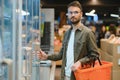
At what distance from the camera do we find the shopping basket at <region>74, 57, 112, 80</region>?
2.44 m

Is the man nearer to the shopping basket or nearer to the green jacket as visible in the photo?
the green jacket

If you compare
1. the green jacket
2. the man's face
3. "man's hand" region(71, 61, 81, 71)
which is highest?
the man's face

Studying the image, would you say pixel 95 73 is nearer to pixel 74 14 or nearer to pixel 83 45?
pixel 83 45

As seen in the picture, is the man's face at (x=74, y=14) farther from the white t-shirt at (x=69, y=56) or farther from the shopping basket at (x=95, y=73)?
the shopping basket at (x=95, y=73)

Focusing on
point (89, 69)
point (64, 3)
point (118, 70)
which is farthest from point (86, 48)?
point (64, 3)

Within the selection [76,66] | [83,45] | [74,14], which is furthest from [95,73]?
[74,14]

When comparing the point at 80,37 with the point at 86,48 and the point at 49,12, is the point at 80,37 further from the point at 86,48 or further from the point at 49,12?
the point at 49,12

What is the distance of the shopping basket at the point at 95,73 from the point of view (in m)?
2.44

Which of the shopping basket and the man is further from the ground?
the man

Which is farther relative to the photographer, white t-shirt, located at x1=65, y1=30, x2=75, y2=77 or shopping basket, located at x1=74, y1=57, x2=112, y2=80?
white t-shirt, located at x1=65, y1=30, x2=75, y2=77

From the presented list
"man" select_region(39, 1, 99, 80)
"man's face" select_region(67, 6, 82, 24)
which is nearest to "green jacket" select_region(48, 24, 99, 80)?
"man" select_region(39, 1, 99, 80)

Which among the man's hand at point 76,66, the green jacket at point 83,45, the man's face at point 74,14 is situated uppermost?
the man's face at point 74,14

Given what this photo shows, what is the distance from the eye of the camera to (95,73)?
8.22 feet

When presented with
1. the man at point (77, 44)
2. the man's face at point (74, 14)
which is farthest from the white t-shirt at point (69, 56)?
the man's face at point (74, 14)
